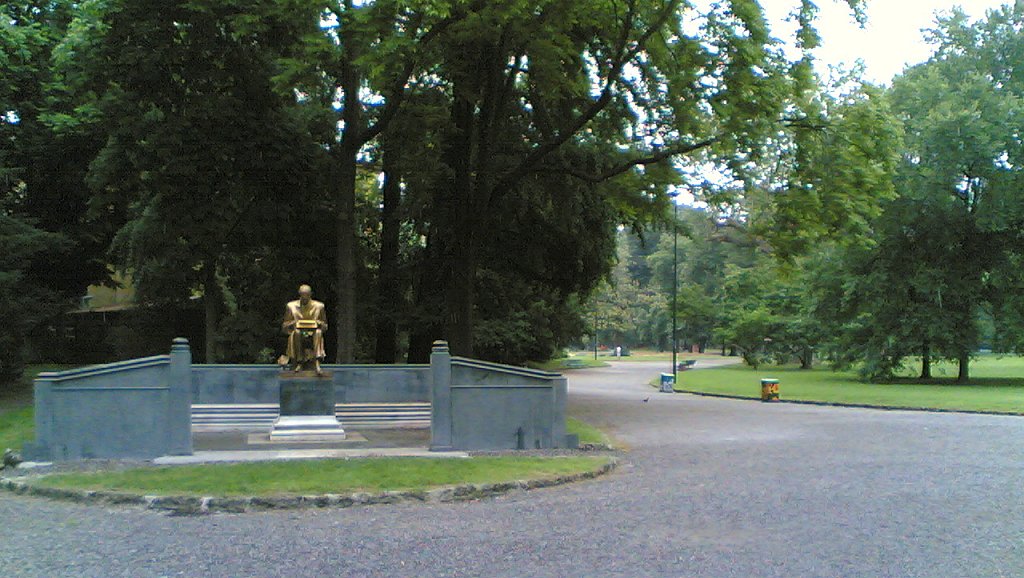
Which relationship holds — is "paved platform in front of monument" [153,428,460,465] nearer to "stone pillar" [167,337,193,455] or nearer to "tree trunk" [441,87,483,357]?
"stone pillar" [167,337,193,455]

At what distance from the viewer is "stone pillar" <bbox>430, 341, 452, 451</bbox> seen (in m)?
13.9

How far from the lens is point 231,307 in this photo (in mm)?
32531

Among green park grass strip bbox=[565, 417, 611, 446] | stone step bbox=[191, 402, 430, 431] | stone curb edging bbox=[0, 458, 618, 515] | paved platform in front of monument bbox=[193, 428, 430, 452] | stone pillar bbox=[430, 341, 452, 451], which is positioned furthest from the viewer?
stone step bbox=[191, 402, 430, 431]

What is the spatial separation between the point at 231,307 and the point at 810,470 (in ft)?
81.1

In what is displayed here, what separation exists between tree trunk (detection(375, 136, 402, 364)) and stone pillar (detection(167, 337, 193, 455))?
13179 mm

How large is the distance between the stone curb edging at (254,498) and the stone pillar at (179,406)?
7.72 feet

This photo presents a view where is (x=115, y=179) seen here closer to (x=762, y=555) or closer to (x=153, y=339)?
(x=762, y=555)

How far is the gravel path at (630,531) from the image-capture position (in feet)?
23.3

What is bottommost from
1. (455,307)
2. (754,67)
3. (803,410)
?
(803,410)

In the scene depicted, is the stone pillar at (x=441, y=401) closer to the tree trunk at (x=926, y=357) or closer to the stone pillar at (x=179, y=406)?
the stone pillar at (x=179, y=406)

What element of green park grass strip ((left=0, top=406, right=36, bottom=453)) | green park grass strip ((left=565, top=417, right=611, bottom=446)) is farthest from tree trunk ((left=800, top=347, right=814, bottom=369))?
green park grass strip ((left=0, top=406, right=36, bottom=453))

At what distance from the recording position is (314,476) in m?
10.8

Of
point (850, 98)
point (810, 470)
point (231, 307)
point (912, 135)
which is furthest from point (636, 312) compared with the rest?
point (810, 470)

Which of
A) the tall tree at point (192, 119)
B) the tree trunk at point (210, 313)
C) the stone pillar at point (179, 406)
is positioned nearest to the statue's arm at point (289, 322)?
the stone pillar at point (179, 406)
